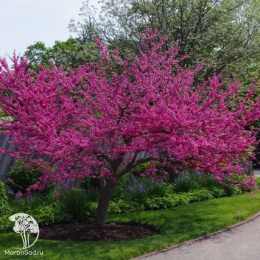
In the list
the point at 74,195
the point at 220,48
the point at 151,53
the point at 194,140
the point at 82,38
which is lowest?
the point at 74,195

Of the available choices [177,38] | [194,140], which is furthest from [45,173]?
[177,38]

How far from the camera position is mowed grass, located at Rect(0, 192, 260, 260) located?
770cm

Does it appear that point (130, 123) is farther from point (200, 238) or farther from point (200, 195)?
point (200, 195)

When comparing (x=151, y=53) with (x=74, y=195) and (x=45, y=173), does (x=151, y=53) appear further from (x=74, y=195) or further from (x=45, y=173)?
(x=74, y=195)

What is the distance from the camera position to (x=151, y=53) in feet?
29.2

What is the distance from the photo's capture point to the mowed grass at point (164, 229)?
303 inches

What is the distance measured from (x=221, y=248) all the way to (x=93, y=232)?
2.62 metres

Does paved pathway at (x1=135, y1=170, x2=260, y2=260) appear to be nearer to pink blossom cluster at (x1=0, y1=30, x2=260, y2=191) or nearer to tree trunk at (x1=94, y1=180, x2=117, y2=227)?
pink blossom cluster at (x1=0, y1=30, x2=260, y2=191)

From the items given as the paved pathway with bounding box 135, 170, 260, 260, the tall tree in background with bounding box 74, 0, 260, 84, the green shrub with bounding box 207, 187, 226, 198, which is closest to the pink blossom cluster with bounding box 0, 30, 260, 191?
the paved pathway with bounding box 135, 170, 260, 260

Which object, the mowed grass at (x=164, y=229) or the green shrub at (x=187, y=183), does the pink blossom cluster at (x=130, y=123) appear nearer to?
the mowed grass at (x=164, y=229)

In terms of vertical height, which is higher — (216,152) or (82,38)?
(82,38)

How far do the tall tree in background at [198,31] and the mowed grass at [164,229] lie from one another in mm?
6329

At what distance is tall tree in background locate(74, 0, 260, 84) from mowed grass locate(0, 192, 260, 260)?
6.33 meters

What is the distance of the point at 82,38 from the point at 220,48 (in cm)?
616
